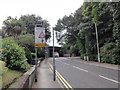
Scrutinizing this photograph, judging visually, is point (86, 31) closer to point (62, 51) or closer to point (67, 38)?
point (67, 38)

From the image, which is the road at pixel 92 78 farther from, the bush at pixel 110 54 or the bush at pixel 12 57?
the bush at pixel 110 54

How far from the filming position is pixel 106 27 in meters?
32.2

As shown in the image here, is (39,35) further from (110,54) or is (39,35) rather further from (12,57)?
(110,54)

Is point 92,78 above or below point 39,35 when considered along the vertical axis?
below

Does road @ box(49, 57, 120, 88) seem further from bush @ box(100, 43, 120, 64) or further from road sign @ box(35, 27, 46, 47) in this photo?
bush @ box(100, 43, 120, 64)

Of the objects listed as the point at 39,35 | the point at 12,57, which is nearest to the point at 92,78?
the point at 39,35

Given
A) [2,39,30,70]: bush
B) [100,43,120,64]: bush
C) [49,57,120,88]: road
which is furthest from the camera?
[100,43,120,64]: bush

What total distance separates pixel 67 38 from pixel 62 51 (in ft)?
113

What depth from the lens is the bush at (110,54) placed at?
2539 centimetres

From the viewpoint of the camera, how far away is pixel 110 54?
27172 mm

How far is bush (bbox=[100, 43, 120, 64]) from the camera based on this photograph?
25391mm

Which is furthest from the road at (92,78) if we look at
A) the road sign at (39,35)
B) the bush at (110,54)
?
the bush at (110,54)

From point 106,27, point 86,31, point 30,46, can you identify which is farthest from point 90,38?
point 30,46

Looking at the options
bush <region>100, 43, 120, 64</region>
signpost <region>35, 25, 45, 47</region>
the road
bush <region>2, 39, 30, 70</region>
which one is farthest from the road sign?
bush <region>100, 43, 120, 64</region>
